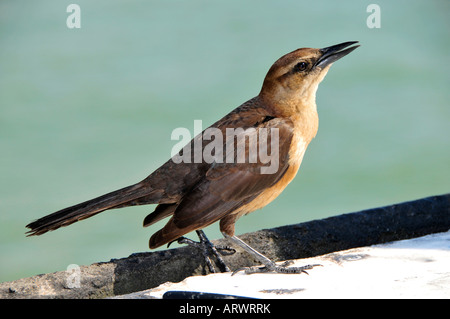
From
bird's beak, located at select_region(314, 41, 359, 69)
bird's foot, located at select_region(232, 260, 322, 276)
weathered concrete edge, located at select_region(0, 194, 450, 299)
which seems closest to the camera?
weathered concrete edge, located at select_region(0, 194, 450, 299)

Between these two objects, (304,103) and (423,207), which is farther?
(423,207)

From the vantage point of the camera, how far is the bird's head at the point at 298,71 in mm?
4195

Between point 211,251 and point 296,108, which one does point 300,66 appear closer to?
point 296,108

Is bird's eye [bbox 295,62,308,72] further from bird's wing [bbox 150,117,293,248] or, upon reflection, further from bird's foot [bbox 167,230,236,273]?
bird's foot [bbox 167,230,236,273]

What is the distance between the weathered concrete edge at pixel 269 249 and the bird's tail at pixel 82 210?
11.8 inches

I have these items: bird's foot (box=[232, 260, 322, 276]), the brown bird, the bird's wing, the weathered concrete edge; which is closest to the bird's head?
the brown bird

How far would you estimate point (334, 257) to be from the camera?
4082 millimetres

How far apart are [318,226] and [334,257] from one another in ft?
1.45

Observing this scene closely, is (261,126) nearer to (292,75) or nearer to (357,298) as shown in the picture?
(292,75)

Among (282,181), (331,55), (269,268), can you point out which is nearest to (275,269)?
(269,268)

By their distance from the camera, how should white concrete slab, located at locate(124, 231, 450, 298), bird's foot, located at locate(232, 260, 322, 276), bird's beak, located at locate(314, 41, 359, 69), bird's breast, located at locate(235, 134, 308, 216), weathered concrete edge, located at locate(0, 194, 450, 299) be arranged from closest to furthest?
white concrete slab, located at locate(124, 231, 450, 298) → weathered concrete edge, located at locate(0, 194, 450, 299) → bird's foot, located at locate(232, 260, 322, 276) → bird's breast, located at locate(235, 134, 308, 216) → bird's beak, located at locate(314, 41, 359, 69)

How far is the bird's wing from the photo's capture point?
391cm

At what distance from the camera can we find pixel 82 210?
13.1 feet
